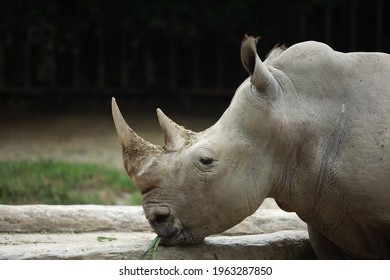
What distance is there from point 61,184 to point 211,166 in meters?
4.24

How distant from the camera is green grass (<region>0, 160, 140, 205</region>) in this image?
756cm

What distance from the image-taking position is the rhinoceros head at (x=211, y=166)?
3.90m

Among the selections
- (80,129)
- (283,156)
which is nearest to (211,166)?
(283,156)

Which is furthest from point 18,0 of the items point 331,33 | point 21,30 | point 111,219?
Result: point 111,219

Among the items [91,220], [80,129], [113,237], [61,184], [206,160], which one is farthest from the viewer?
[80,129]

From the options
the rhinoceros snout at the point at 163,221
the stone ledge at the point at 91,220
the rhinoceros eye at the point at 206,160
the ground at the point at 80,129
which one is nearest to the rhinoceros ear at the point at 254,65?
the rhinoceros eye at the point at 206,160

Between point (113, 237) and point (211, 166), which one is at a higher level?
point (211, 166)

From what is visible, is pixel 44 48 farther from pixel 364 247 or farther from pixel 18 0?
pixel 364 247

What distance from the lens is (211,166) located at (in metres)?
3.89

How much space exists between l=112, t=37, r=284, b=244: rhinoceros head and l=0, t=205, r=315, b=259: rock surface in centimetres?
22

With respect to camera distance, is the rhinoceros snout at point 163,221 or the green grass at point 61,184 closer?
the rhinoceros snout at point 163,221

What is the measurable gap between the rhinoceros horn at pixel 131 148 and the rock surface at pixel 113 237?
0.44 metres

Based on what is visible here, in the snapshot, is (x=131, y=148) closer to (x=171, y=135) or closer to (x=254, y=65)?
(x=171, y=135)

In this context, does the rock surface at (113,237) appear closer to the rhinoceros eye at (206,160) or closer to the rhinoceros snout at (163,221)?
the rhinoceros snout at (163,221)
